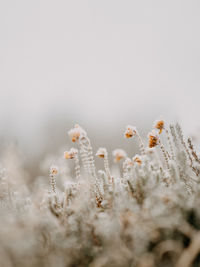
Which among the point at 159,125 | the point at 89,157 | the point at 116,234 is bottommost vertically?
the point at 116,234

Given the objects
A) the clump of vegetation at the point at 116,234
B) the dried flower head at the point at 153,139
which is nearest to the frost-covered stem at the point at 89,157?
the clump of vegetation at the point at 116,234

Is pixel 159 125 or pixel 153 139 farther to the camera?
pixel 159 125

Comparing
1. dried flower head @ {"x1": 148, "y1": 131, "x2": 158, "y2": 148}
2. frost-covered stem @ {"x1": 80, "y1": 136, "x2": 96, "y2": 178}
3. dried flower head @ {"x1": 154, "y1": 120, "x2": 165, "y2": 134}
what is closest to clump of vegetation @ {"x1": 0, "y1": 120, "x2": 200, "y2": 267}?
frost-covered stem @ {"x1": 80, "y1": 136, "x2": 96, "y2": 178}

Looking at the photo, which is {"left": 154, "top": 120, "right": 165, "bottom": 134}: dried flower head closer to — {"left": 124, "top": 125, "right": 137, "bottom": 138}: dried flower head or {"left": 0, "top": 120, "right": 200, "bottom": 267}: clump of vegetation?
{"left": 124, "top": 125, "right": 137, "bottom": 138}: dried flower head

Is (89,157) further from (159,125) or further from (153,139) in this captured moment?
(159,125)

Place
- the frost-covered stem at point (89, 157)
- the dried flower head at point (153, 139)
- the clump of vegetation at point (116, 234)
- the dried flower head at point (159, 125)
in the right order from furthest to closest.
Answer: the dried flower head at point (159, 125)
the dried flower head at point (153, 139)
the frost-covered stem at point (89, 157)
the clump of vegetation at point (116, 234)

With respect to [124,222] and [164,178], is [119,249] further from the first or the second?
[164,178]

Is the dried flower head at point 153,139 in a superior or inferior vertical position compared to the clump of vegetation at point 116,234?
superior

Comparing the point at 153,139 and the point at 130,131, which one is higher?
the point at 130,131

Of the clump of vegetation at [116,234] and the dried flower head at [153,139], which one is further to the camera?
the dried flower head at [153,139]

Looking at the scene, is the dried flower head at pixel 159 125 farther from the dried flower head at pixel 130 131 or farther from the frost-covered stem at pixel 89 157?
the frost-covered stem at pixel 89 157

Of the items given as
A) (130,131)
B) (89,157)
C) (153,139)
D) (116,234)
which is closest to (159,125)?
(153,139)
